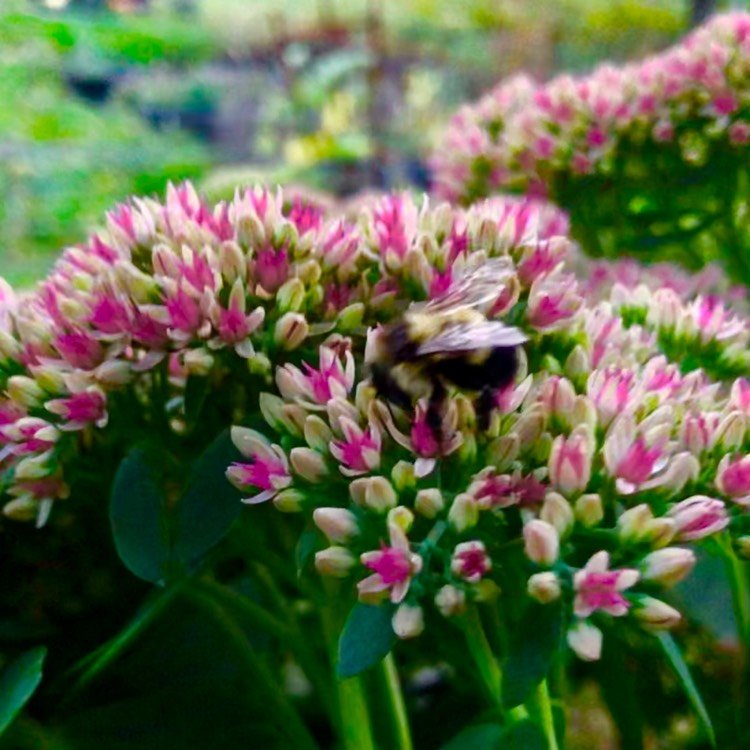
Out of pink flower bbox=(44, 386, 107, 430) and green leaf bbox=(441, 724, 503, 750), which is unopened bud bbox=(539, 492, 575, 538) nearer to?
green leaf bbox=(441, 724, 503, 750)

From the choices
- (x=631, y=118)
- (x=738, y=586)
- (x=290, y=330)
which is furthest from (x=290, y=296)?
(x=631, y=118)

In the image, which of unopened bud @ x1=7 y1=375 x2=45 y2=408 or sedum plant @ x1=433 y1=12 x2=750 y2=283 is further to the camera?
sedum plant @ x1=433 y1=12 x2=750 y2=283

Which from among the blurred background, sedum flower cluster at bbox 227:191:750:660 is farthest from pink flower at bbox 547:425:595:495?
the blurred background

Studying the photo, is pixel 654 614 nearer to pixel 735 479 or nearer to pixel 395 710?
pixel 735 479

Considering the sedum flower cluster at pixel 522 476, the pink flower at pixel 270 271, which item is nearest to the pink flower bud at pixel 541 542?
the sedum flower cluster at pixel 522 476

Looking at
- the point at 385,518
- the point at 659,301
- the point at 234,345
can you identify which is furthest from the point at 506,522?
the point at 659,301

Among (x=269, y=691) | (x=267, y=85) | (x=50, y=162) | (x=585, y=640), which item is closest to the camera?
(x=585, y=640)

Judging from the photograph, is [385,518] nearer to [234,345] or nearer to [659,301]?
[234,345]
